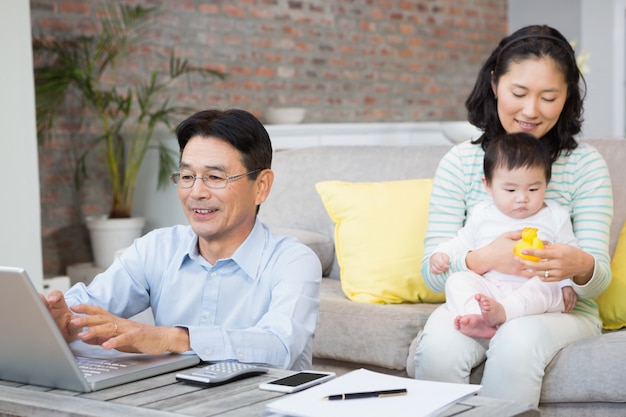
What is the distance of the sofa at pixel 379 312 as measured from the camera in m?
2.18

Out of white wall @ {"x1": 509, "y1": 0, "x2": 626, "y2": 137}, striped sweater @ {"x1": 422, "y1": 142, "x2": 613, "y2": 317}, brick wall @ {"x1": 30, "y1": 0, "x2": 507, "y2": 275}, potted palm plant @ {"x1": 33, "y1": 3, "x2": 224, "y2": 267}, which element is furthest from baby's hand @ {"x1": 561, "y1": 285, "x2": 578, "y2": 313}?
white wall @ {"x1": 509, "y1": 0, "x2": 626, "y2": 137}

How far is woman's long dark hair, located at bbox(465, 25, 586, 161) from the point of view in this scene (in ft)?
8.14

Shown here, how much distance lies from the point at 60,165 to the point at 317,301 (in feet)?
11.5

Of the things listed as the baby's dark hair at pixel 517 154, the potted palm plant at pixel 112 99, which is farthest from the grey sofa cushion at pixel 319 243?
the potted palm plant at pixel 112 99

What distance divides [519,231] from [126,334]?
1156 millimetres

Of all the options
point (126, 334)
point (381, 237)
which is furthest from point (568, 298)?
point (126, 334)

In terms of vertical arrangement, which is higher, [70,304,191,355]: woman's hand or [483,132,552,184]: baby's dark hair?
[483,132,552,184]: baby's dark hair

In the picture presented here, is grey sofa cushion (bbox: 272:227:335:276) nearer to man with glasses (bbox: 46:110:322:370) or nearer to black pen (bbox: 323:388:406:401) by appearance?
man with glasses (bbox: 46:110:322:370)

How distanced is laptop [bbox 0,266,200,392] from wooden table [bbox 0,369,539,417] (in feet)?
0.06

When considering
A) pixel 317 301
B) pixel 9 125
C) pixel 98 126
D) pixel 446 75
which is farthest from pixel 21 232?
pixel 446 75

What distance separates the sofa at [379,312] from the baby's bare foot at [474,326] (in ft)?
0.36

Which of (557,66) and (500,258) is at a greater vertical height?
(557,66)

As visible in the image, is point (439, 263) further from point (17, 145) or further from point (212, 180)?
point (17, 145)

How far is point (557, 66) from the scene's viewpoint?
97.3 inches
